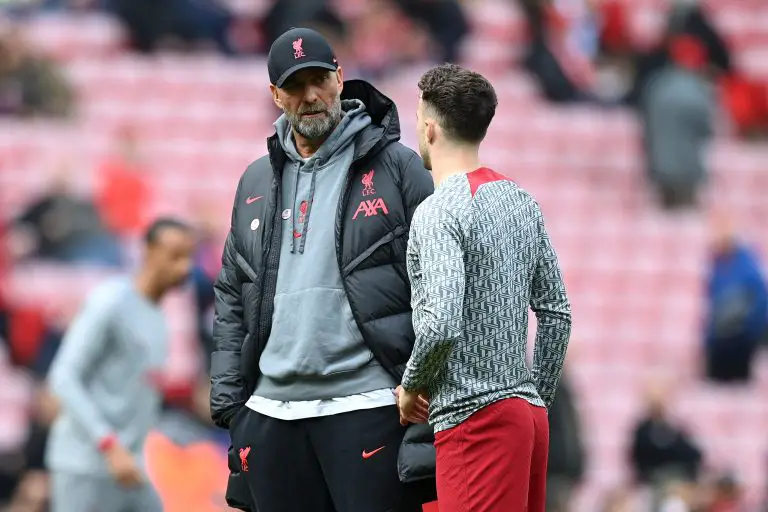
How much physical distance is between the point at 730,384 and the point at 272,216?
9315mm

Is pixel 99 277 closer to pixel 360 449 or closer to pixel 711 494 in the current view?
pixel 711 494

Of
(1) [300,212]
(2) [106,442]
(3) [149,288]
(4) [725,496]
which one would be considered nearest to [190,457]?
(4) [725,496]

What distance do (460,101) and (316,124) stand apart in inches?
19.2

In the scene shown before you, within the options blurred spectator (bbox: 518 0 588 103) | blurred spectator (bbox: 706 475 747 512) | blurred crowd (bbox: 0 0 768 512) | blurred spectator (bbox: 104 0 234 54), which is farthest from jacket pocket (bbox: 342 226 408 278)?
blurred spectator (bbox: 104 0 234 54)

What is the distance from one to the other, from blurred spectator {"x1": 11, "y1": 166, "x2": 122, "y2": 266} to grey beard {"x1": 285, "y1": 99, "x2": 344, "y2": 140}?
939 cm

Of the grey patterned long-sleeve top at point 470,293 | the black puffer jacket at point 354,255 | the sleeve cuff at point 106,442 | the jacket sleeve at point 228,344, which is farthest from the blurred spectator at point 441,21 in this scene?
the grey patterned long-sleeve top at point 470,293

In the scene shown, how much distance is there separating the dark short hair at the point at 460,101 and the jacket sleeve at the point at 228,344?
0.79 metres

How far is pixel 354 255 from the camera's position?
469 centimetres

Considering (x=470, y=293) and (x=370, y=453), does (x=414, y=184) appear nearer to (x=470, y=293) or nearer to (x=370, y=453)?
(x=470, y=293)

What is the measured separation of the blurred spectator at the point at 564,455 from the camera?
38.5ft

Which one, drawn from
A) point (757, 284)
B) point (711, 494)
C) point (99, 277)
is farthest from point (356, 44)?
point (711, 494)

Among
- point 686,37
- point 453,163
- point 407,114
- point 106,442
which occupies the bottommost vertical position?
point 106,442

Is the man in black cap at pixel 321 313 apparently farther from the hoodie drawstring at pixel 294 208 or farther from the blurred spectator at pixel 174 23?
the blurred spectator at pixel 174 23

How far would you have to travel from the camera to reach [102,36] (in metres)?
16.5
